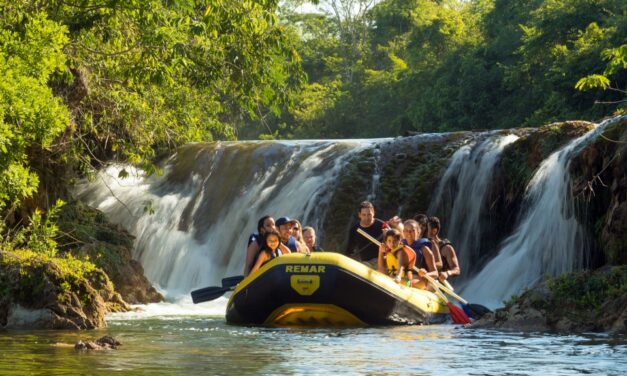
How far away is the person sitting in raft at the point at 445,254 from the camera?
15.1 meters

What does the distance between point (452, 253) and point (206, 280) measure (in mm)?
6436

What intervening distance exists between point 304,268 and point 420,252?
221 cm

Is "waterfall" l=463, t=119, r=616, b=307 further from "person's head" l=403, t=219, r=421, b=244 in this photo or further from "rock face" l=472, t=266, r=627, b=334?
"rock face" l=472, t=266, r=627, b=334

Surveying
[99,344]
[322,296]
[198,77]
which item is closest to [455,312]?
[322,296]

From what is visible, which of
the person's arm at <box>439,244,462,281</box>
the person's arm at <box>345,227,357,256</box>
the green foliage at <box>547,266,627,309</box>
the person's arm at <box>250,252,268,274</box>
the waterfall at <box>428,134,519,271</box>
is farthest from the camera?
the waterfall at <box>428,134,519,271</box>

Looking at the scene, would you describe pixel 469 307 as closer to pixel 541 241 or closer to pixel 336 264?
pixel 336 264

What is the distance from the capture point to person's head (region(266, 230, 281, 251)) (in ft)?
45.0

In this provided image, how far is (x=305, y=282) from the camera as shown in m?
13.0

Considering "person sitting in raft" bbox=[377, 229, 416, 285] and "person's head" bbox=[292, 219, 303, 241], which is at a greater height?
"person's head" bbox=[292, 219, 303, 241]

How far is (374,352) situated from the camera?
10.2 m

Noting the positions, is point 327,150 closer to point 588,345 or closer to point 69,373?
point 588,345

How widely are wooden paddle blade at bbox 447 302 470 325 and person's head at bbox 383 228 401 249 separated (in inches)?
43.3

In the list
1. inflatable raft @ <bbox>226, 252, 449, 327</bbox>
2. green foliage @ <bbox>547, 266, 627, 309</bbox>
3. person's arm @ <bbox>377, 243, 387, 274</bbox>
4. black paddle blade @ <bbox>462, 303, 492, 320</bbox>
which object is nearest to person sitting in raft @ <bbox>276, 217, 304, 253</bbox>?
inflatable raft @ <bbox>226, 252, 449, 327</bbox>

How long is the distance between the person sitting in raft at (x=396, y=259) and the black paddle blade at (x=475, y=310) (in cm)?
85
